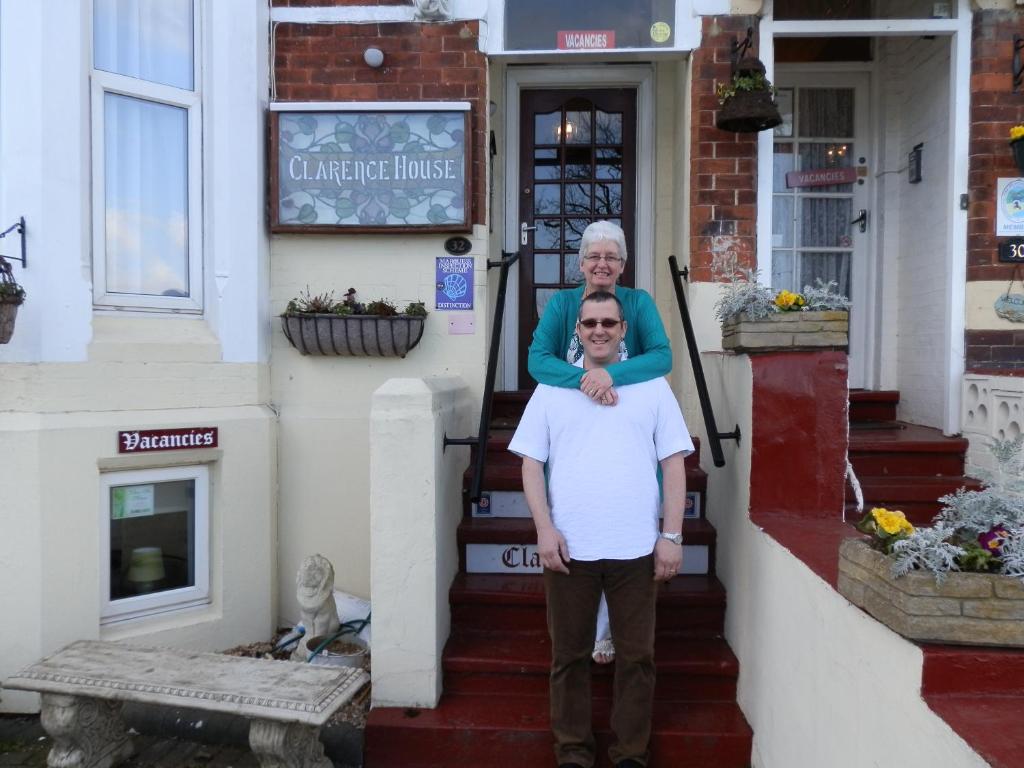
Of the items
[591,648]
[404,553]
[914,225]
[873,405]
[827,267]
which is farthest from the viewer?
[827,267]

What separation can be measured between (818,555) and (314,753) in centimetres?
202

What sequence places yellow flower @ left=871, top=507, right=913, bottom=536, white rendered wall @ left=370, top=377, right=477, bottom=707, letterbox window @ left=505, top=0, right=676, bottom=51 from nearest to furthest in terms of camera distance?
1. yellow flower @ left=871, top=507, right=913, bottom=536
2. white rendered wall @ left=370, top=377, right=477, bottom=707
3. letterbox window @ left=505, top=0, right=676, bottom=51

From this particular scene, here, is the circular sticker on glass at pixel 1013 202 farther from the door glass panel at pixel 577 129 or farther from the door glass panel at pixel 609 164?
the door glass panel at pixel 577 129

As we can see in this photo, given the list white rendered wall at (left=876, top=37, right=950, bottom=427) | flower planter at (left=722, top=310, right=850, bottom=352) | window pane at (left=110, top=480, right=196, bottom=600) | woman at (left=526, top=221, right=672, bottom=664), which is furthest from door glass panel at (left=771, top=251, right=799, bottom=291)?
window pane at (left=110, top=480, right=196, bottom=600)

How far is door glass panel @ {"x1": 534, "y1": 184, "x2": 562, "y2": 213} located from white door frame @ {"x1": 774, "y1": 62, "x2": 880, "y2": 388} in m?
1.62

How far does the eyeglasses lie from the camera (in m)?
2.71

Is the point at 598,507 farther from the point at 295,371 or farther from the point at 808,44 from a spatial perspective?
the point at 808,44

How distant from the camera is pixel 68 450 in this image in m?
3.74

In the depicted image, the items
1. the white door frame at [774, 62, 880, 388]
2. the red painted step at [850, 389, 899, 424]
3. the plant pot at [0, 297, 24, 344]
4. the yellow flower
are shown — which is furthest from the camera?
the white door frame at [774, 62, 880, 388]

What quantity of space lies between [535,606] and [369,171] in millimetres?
2490

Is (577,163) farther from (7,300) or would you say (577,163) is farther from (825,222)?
(7,300)

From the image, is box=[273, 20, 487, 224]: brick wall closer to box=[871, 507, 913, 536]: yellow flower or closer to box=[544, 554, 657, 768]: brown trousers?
box=[544, 554, 657, 768]: brown trousers

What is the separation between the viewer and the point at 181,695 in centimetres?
300

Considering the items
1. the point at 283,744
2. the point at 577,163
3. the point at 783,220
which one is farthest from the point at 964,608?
the point at 577,163
